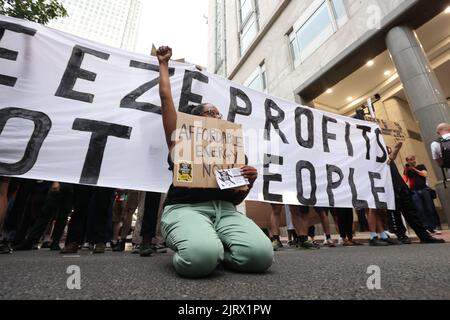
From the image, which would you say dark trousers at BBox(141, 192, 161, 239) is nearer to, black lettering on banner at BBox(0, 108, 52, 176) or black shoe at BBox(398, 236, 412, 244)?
black lettering on banner at BBox(0, 108, 52, 176)

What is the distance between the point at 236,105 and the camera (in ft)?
9.95

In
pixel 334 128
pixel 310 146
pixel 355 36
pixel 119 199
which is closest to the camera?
→ pixel 310 146

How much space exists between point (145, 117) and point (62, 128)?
0.71 metres

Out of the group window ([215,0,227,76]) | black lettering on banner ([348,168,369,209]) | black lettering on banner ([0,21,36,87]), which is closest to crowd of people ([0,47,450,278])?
black lettering on banner ([348,168,369,209])

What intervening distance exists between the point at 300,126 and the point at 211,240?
246 centimetres

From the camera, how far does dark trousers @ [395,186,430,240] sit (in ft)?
10.6

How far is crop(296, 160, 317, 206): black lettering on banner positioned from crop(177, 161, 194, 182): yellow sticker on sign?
1.72 m

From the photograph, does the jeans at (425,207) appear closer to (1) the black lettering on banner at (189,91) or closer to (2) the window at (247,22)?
(1) the black lettering on banner at (189,91)

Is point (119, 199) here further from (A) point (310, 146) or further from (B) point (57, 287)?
(B) point (57, 287)

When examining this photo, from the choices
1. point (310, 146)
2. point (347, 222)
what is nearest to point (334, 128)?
point (310, 146)

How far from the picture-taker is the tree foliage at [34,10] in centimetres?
556

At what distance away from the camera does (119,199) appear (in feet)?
14.3

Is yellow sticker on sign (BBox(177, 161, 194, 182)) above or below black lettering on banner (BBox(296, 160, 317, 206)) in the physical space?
below

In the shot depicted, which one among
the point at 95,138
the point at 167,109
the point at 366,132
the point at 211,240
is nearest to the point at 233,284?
the point at 211,240
